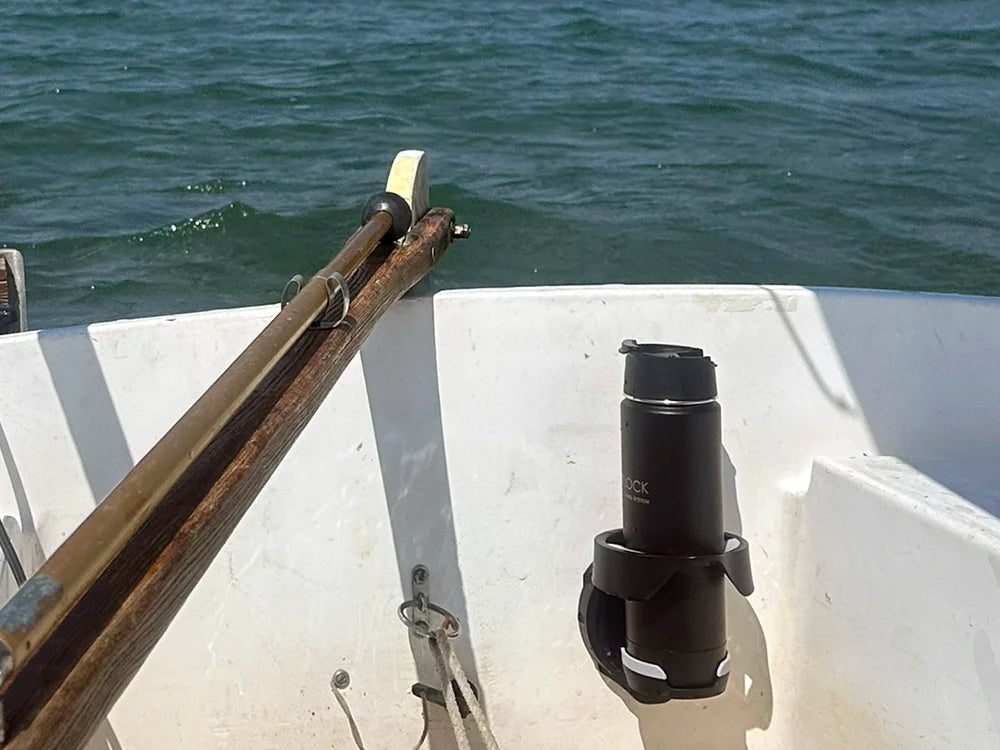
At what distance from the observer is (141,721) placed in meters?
1.89

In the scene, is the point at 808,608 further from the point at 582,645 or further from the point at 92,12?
the point at 92,12

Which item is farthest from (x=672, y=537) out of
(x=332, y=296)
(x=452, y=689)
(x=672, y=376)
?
(x=332, y=296)

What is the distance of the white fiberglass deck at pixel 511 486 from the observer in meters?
1.81

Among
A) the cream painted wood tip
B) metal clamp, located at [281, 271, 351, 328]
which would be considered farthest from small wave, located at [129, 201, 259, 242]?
metal clamp, located at [281, 271, 351, 328]

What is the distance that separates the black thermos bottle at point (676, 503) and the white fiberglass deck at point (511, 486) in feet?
0.66

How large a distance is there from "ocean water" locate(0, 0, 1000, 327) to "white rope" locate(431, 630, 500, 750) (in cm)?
287

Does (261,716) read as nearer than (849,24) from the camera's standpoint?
Yes

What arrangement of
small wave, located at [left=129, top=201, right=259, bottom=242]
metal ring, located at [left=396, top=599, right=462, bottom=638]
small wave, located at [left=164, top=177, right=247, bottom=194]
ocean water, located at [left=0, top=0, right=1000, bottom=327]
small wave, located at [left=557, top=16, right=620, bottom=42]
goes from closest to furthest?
metal ring, located at [left=396, top=599, right=462, bottom=638], ocean water, located at [left=0, top=0, right=1000, bottom=327], small wave, located at [left=129, top=201, right=259, bottom=242], small wave, located at [left=164, top=177, right=247, bottom=194], small wave, located at [left=557, top=16, right=620, bottom=42]

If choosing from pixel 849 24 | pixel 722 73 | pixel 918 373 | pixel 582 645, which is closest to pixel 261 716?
pixel 582 645

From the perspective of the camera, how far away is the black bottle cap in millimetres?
1668

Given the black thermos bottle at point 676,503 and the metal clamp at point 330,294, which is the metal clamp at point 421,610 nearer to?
the black thermos bottle at point 676,503

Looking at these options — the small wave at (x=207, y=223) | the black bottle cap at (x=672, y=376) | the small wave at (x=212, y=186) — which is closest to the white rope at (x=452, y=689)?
the black bottle cap at (x=672, y=376)

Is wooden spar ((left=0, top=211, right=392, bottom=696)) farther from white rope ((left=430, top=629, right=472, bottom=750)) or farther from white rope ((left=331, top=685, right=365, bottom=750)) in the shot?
white rope ((left=331, top=685, right=365, bottom=750))

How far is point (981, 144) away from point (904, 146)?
38 cm
